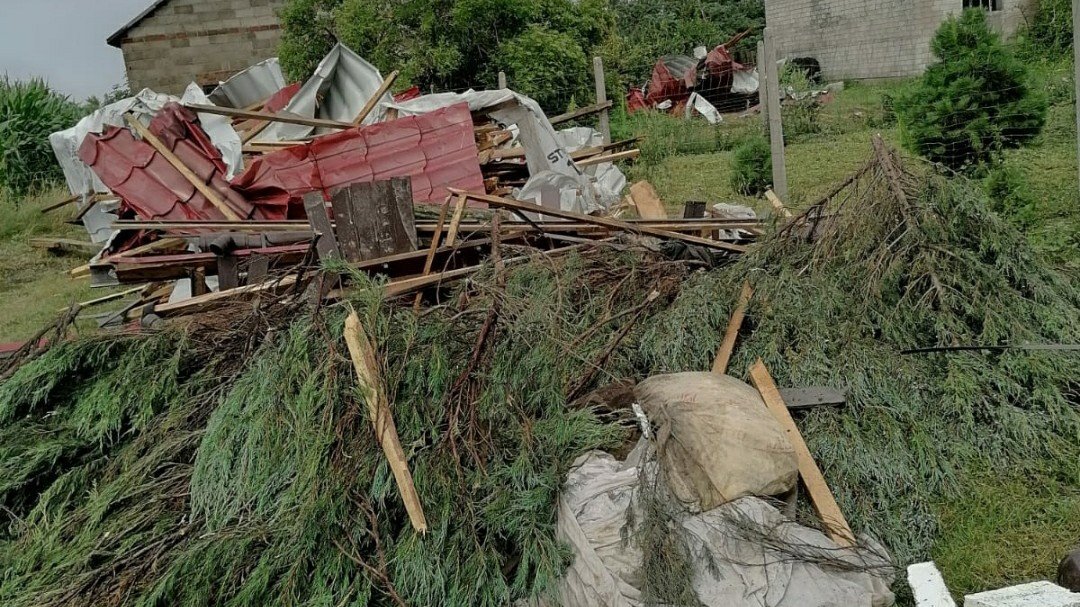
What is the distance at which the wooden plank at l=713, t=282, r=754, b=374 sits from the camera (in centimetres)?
382

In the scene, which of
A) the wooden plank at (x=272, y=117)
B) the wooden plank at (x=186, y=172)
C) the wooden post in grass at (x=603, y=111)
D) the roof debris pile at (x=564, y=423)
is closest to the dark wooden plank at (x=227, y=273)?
the roof debris pile at (x=564, y=423)

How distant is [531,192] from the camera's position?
7117 millimetres

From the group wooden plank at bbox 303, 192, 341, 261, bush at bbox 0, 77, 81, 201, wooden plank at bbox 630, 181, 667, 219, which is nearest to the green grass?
bush at bbox 0, 77, 81, 201

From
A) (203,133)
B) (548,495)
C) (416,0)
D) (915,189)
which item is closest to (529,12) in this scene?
(416,0)

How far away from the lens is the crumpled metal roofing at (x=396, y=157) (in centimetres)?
682

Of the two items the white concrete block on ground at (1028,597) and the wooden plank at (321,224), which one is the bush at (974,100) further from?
the wooden plank at (321,224)

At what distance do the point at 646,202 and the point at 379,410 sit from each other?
432cm

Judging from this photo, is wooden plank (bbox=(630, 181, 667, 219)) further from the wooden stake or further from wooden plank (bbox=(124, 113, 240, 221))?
wooden plank (bbox=(124, 113, 240, 221))

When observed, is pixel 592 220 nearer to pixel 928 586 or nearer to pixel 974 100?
pixel 928 586

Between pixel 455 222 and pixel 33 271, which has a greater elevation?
pixel 455 222

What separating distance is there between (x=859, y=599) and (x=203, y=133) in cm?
669

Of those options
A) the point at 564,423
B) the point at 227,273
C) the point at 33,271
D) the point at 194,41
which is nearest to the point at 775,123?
the point at 227,273

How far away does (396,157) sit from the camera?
23.2 ft

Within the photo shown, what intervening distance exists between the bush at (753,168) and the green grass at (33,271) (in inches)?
267
